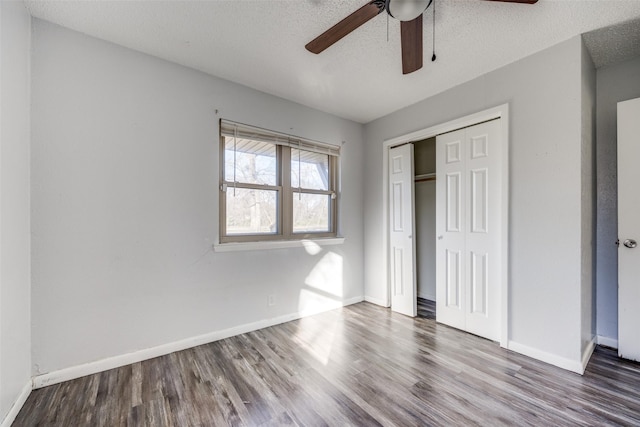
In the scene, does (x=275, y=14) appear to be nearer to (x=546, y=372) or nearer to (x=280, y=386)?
(x=280, y=386)

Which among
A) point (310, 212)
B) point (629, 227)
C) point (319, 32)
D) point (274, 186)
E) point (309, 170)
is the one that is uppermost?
point (319, 32)

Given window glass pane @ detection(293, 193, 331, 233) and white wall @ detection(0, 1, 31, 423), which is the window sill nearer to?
window glass pane @ detection(293, 193, 331, 233)

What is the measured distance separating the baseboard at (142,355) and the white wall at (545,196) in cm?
227

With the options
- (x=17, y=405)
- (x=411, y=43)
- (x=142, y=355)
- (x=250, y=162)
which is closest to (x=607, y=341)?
(x=411, y=43)

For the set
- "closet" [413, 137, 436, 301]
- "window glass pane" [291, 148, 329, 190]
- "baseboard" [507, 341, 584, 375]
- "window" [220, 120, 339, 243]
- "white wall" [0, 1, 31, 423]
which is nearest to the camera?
"white wall" [0, 1, 31, 423]

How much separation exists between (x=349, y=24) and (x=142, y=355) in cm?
281

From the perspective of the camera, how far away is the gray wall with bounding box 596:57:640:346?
7.88 ft

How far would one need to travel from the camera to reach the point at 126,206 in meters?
2.17

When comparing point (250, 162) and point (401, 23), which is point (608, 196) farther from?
point (250, 162)

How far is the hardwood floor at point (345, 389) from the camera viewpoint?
5.21ft

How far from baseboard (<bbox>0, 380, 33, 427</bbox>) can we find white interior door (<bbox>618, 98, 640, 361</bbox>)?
4232mm

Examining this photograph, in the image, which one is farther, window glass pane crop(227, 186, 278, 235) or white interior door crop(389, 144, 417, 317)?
white interior door crop(389, 144, 417, 317)

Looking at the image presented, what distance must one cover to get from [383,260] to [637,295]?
2.18 metres

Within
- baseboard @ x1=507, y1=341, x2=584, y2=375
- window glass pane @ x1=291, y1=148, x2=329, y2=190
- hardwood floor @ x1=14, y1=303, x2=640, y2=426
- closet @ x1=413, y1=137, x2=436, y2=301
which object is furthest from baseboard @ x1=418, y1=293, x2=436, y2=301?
window glass pane @ x1=291, y1=148, x2=329, y2=190
